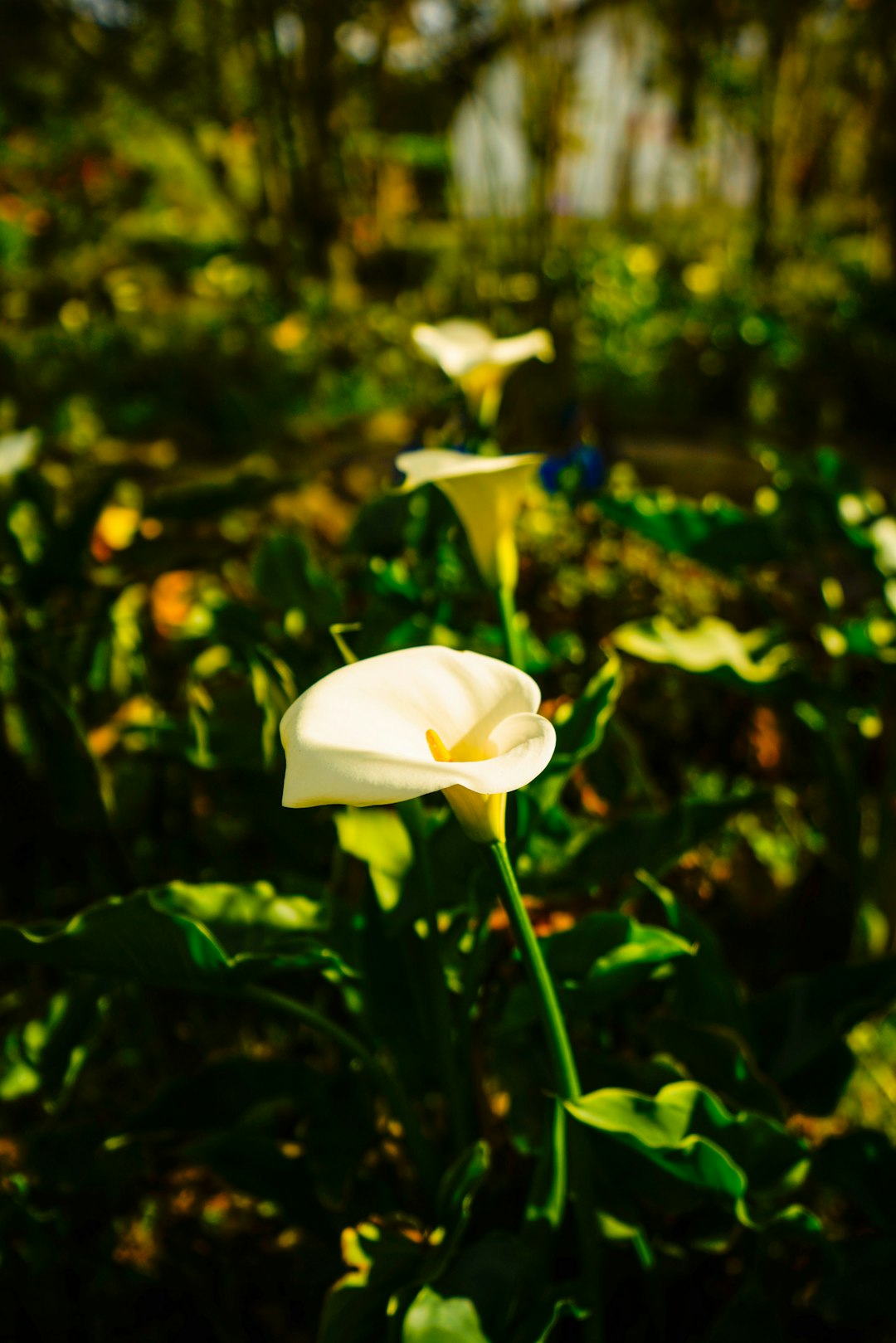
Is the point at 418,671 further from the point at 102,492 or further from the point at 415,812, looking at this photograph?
the point at 102,492

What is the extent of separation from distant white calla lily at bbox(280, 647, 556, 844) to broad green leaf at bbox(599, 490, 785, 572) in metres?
0.84

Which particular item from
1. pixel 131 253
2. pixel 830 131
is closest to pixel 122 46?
pixel 131 253

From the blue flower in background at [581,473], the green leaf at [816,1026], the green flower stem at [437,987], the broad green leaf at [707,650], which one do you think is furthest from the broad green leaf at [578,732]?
the blue flower in background at [581,473]

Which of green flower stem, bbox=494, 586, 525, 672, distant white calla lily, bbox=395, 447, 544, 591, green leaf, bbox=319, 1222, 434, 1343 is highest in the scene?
distant white calla lily, bbox=395, 447, 544, 591

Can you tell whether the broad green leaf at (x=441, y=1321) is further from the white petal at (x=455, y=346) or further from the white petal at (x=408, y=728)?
the white petal at (x=455, y=346)

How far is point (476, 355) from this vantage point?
4.32 feet

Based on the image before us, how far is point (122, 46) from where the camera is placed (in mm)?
4574

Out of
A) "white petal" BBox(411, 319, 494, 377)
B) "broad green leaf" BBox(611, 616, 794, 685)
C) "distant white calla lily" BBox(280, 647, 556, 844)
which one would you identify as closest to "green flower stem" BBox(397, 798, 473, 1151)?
"distant white calla lily" BBox(280, 647, 556, 844)

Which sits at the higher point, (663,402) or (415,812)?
(415,812)

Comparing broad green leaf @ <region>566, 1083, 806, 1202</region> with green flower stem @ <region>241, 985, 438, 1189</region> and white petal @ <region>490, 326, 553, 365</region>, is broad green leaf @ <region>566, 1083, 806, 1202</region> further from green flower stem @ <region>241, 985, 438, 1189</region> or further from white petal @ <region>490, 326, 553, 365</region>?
white petal @ <region>490, 326, 553, 365</region>

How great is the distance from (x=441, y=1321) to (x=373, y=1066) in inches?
9.6

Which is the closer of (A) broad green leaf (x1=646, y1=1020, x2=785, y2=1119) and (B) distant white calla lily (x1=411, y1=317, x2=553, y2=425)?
(A) broad green leaf (x1=646, y1=1020, x2=785, y2=1119)

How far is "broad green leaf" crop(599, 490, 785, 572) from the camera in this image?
1.49m

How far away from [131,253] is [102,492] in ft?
15.0
